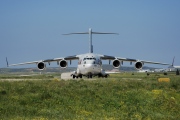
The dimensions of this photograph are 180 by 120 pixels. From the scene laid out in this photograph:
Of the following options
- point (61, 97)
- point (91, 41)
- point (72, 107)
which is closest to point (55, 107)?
point (72, 107)

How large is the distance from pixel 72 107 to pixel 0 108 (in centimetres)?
373

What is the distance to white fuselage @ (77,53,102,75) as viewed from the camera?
168ft

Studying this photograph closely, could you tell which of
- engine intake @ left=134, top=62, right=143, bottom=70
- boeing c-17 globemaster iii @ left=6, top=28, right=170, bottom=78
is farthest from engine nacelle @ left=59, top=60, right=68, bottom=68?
engine intake @ left=134, top=62, right=143, bottom=70

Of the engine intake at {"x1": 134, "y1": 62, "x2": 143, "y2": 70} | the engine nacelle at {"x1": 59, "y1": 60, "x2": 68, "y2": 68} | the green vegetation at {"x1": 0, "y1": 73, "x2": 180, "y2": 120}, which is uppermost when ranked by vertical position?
the engine nacelle at {"x1": 59, "y1": 60, "x2": 68, "y2": 68}

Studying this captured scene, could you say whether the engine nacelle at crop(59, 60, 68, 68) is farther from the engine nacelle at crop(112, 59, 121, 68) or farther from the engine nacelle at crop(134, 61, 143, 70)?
the engine nacelle at crop(134, 61, 143, 70)

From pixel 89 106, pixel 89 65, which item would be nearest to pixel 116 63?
pixel 89 65

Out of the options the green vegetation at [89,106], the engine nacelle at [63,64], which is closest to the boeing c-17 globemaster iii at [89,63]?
the engine nacelle at [63,64]

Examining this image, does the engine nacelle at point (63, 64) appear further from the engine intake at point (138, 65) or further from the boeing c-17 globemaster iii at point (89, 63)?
the engine intake at point (138, 65)

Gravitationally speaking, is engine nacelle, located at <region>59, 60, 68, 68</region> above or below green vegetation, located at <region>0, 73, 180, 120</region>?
above

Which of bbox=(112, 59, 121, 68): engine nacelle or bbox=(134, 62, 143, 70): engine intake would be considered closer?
bbox=(134, 62, 143, 70): engine intake

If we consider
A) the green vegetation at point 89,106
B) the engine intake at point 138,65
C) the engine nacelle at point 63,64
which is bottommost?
the green vegetation at point 89,106

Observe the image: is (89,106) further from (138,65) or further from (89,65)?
(138,65)

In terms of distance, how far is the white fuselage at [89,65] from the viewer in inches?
2020

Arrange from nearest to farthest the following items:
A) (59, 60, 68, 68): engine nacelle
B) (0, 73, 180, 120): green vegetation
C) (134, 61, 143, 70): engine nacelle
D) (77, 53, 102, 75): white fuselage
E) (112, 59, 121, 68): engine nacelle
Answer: (0, 73, 180, 120): green vegetation, (77, 53, 102, 75): white fuselage, (134, 61, 143, 70): engine nacelle, (112, 59, 121, 68): engine nacelle, (59, 60, 68, 68): engine nacelle
